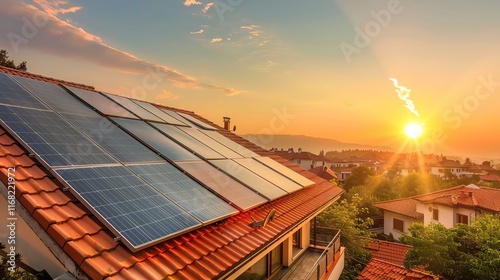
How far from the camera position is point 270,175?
37.0ft

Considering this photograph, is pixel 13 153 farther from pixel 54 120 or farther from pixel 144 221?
pixel 144 221

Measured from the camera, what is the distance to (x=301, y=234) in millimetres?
14219

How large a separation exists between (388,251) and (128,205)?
3480cm

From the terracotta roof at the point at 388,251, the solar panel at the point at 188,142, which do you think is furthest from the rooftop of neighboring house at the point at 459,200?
the solar panel at the point at 188,142

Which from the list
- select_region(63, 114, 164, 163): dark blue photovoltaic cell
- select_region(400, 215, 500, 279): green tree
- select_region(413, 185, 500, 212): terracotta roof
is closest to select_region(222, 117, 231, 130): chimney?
select_region(63, 114, 164, 163): dark blue photovoltaic cell

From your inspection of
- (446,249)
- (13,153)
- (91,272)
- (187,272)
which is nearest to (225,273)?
(187,272)

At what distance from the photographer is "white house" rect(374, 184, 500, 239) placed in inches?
1587

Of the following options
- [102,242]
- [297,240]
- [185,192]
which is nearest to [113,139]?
[185,192]

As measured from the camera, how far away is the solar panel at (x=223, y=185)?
740 cm

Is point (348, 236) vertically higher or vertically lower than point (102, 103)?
lower

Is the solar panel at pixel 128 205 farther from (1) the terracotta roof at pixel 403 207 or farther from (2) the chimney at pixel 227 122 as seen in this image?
(1) the terracotta roof at pixel 403 207

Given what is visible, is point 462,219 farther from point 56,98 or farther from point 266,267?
point 56,98

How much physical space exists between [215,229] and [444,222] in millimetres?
47274

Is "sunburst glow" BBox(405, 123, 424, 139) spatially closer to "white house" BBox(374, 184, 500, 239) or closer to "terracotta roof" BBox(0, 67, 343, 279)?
A: "white house" BBox(374, 184, 500, 239)
